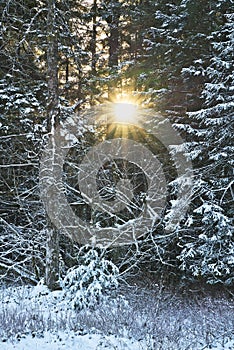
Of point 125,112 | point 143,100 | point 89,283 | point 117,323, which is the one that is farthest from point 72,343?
point 143,100

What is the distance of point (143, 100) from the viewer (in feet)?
32.1

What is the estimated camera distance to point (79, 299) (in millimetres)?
6930

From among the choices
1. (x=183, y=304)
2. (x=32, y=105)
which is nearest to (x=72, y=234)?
(x=183, y=304)

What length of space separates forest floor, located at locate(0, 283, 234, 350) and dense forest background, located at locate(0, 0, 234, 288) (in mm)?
768

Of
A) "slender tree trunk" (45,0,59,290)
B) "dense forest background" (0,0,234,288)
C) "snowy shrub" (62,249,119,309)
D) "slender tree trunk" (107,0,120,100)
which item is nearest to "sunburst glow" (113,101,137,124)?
"dense forest background" (0,0,234,288)

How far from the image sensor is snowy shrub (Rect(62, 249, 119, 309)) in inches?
274

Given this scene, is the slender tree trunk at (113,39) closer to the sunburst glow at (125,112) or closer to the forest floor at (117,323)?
the sunburst glow at (125,112)

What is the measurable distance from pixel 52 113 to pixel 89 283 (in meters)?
3.70

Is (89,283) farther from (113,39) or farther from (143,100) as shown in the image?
(113,39)

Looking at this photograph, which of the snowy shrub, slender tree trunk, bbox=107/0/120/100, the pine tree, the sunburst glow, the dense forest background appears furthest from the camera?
slender tree trunk, bbox=107/0/120/100

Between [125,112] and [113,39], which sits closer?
[125,112]

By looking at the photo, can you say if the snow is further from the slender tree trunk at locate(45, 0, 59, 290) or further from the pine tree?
the pine tree

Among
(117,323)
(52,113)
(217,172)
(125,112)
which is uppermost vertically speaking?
(125,112)

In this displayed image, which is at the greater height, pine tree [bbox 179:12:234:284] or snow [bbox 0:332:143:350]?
pine tree [bbox 179:12:234:284]
